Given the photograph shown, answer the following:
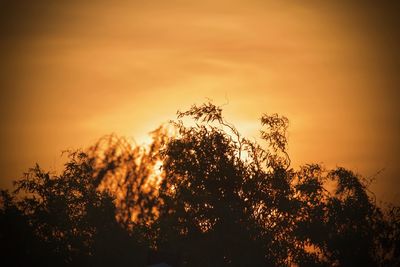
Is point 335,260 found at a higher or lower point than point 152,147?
lower

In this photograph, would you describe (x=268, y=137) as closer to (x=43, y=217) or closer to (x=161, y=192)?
(x=161, y=192)

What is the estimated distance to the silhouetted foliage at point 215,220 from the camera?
48.9 meters

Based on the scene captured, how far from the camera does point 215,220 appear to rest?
50.0 m

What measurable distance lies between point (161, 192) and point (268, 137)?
844 centimetres

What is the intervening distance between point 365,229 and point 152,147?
1644 cm

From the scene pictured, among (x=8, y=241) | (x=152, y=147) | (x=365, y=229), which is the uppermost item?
(x=152, y=147)

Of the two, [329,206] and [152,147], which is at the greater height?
[152,147]

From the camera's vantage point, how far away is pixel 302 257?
49.5 metres

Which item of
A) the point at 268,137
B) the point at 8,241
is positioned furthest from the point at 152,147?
the point at 8,241

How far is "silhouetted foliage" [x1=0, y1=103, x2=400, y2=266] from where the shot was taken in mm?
48875

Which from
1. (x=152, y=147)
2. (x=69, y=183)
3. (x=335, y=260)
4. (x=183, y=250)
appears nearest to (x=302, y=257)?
(x=335, y=260)

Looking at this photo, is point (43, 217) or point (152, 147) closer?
point (43, 217)

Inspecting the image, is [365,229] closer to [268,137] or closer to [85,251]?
[268,137]

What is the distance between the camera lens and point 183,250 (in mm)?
49594
